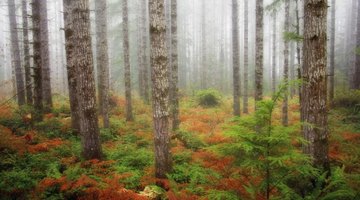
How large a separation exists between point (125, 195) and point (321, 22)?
19.9 feet

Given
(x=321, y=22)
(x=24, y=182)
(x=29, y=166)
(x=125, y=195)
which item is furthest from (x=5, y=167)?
(x=321, y=22)

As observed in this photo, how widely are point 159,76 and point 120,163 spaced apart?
129 inches

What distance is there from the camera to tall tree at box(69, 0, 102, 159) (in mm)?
7820

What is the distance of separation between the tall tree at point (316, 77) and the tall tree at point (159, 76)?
3.52 metres

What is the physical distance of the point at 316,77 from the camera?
6375 mm

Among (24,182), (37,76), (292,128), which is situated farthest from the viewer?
(37,76)

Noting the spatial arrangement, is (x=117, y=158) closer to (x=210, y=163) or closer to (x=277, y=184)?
(x=210, y=163)

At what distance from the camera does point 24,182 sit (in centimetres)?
655

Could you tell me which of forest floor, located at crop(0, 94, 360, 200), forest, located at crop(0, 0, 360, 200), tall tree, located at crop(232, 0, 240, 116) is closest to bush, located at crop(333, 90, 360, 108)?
forest floor, located at crop(0, 94, 360, 200)

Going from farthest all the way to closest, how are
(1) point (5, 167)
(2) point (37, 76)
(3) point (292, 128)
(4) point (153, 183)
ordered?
(2) point (37, 76) → (1) point (5, 167) → (4) point (153, 183) → (3) point (292, 128)

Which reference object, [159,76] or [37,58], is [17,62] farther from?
[159,76]

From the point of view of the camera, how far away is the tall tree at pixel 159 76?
6.89 meters

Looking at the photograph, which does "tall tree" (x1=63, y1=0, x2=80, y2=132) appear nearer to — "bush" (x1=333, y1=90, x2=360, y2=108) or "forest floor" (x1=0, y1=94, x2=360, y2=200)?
"forest floor" (x1=0, y1=94, x2=360, y2=200)

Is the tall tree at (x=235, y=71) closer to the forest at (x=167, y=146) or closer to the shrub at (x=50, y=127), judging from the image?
the forest at (x=167, y=146)
